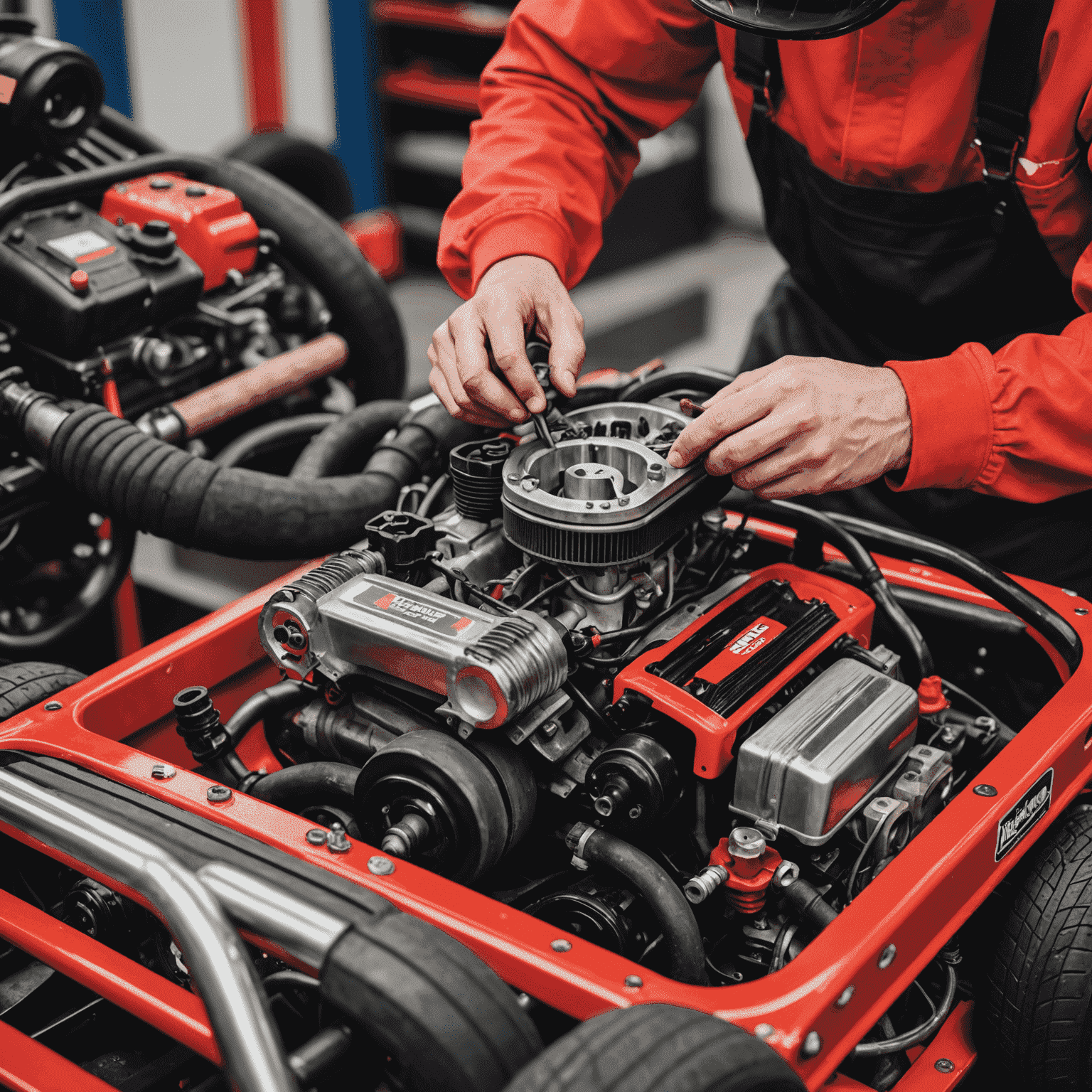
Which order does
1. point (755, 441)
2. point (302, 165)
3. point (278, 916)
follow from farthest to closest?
point (302, 165) → point (755, 441) → point (278, 916)

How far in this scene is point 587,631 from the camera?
140 centimetres

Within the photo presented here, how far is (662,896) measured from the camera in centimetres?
123

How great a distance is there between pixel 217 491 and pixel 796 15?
98 centimetres

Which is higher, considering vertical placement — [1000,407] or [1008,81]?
[1008,81]

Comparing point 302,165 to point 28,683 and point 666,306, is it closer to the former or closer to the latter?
point 666,306

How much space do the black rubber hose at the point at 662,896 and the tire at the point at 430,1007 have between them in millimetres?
224

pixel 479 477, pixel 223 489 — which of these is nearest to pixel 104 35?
pixel 223 489

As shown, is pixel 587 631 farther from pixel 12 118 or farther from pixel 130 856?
pixel 12 118

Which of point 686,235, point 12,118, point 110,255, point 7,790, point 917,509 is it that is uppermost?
point 12,118

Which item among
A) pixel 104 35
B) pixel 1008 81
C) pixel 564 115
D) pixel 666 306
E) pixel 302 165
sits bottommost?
pixel 666 306

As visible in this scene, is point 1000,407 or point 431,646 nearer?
point 431,646

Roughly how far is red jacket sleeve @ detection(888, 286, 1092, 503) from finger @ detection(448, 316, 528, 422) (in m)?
0.45

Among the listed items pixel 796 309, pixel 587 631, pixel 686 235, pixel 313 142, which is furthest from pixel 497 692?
pixel 686 235

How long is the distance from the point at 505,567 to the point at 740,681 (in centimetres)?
35
